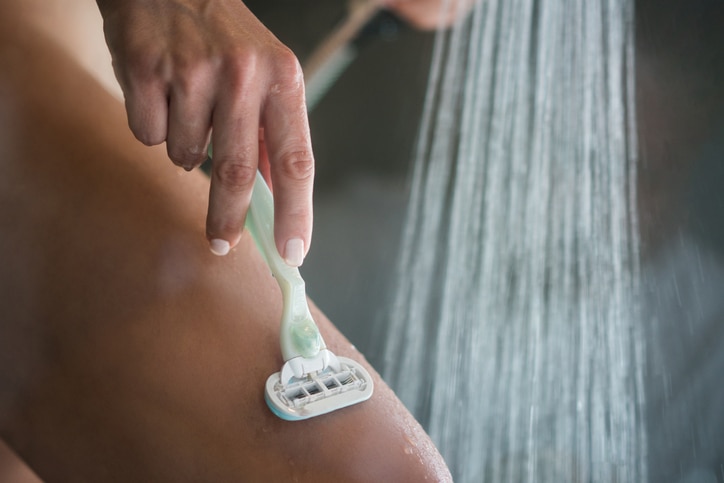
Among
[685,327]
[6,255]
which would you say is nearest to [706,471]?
[685,327]

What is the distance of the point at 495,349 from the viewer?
1.18 meters

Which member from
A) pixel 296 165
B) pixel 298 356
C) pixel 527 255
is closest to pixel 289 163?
pixel 296 165

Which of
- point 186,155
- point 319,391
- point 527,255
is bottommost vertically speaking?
point 527,255

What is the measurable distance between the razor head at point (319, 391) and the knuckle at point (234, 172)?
13cm

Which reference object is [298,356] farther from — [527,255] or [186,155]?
[527,255]

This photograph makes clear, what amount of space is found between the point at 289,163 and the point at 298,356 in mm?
129

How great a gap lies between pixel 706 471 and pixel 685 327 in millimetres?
204

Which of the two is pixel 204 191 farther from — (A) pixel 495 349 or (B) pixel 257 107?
(A) pixel 495 349

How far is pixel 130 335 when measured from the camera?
500mm

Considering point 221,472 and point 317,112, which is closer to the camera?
point 221,472

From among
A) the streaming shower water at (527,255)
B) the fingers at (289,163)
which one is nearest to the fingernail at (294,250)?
the fingers at (289,163)

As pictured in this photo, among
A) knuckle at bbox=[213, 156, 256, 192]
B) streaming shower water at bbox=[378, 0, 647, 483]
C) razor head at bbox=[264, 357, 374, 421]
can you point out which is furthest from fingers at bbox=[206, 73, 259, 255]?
streaming shower water at bbox=[378, 0, 647, 483]

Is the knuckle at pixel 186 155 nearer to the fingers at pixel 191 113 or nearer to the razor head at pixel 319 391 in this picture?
the fingers at pixel 191 113

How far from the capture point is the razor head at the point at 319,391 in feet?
1.53
